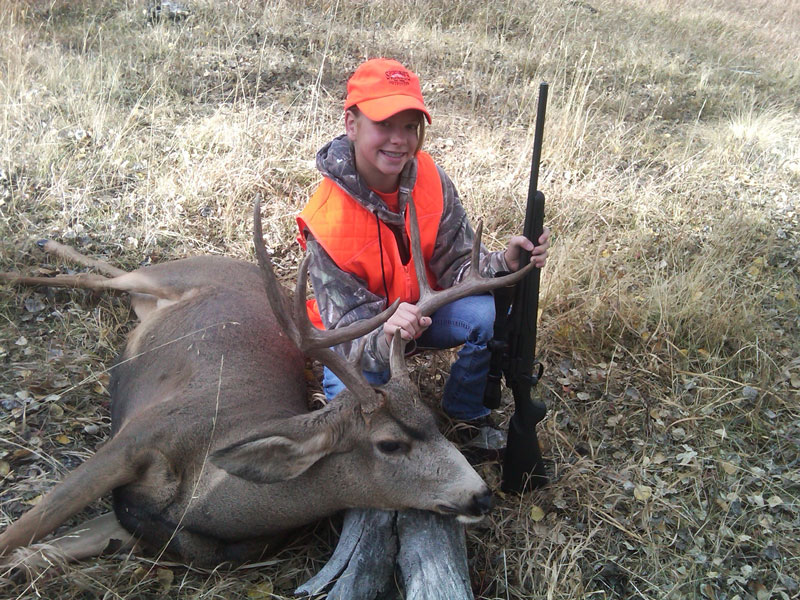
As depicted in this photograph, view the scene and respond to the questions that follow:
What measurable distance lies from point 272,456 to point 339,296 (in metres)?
0.95

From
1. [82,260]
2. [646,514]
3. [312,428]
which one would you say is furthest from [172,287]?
[646,514]

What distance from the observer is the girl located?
11.1ft

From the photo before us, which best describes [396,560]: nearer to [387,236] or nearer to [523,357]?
[523,357]

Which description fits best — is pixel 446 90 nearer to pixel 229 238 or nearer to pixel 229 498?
pixel 229 238

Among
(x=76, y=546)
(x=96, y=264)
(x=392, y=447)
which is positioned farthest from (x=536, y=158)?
(x=96, y=264)

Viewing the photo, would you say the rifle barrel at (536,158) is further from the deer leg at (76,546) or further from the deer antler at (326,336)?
the deer leg at (76,546)

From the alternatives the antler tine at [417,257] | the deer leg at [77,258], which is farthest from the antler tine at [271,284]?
the deer leg at [77,258]

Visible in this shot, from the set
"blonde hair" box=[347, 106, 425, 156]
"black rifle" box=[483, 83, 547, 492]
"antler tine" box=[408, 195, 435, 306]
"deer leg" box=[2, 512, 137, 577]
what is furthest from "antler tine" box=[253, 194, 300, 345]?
"deer leg" box=[2, 512, 137, 577]

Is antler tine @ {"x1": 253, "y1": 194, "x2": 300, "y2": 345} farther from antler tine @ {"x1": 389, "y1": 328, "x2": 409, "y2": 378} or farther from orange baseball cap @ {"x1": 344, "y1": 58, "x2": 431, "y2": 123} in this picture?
orange baseball cap @ {"x1": 344, "y1": 58, "x2": 431, "y2": 123}

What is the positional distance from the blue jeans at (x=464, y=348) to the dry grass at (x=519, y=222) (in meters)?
0.49

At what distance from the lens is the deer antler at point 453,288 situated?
335 cm

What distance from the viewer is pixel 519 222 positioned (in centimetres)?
565

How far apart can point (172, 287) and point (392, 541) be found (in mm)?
2327

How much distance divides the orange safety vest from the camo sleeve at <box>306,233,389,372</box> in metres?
0.05
